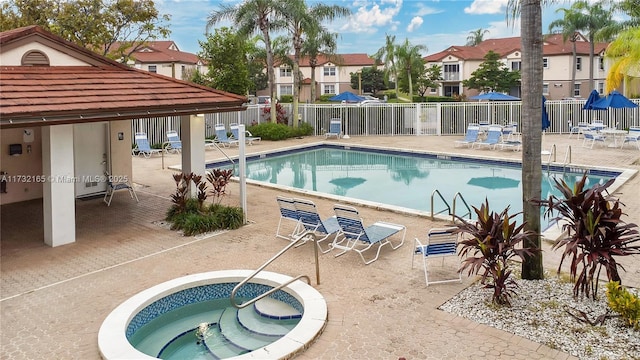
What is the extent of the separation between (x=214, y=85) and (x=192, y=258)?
76.1 ft

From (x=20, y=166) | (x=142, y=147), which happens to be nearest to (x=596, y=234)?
(x=20, y=166)

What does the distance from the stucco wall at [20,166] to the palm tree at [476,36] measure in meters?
98.4

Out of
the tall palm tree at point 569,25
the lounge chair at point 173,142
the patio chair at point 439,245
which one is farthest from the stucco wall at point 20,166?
the tall palm tree at point 569,25

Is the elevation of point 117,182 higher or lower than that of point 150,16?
lower

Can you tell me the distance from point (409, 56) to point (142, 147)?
135 ft

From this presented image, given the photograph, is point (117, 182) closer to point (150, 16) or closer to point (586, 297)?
point (586, 297)

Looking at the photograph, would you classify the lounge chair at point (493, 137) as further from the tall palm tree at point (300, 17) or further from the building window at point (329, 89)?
the building window at point (329, 89)

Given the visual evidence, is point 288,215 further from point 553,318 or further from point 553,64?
point 553,64

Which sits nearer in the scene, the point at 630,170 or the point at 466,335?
the point at 466,335

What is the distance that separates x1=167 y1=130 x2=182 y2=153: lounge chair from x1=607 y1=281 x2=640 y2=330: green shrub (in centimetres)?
1846

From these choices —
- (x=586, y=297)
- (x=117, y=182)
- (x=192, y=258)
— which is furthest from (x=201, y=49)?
(x=586, y=297)

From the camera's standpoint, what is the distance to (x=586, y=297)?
7062 mm

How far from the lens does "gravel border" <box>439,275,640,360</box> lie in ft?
19.2

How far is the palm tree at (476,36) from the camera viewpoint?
10125 centimetres
